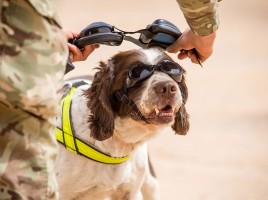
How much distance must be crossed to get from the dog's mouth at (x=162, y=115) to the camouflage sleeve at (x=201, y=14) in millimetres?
810

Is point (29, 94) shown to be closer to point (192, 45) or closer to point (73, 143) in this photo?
point (192, 45)

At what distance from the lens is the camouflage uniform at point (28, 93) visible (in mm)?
2467

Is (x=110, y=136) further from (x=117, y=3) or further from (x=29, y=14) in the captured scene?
(x=117, y=3)

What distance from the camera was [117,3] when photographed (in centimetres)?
1622

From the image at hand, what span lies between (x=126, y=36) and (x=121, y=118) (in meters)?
0.56

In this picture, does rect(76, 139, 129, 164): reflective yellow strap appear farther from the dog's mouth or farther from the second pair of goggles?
the second pair of goggles

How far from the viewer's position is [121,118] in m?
4.57

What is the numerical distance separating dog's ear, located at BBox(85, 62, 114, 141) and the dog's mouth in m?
0.27

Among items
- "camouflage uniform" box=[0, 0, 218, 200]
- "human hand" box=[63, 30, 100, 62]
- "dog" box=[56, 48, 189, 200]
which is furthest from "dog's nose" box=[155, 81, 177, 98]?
"camouflage uniform" box=[0, 0, 218, 200]

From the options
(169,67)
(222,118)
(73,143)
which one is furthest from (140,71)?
(222,118)

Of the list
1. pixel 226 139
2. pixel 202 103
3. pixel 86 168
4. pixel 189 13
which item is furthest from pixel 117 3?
pixel 189 13

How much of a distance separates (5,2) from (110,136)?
2.11m

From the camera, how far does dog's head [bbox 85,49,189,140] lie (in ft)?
14.1

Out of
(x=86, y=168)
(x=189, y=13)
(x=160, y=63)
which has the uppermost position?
(x=189, y=13)
